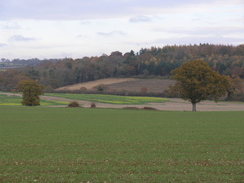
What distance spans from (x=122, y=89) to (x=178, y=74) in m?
67.0

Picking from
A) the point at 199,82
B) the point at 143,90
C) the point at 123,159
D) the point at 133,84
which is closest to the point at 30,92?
the point at 199,82

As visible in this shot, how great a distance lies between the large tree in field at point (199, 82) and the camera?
6272 centimetres

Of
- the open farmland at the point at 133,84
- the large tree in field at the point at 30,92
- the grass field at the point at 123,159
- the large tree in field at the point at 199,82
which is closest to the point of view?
the grass field at the point at 123,159

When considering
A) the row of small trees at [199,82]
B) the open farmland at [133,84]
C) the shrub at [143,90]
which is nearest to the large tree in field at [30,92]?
the row of small trees at [199,82]

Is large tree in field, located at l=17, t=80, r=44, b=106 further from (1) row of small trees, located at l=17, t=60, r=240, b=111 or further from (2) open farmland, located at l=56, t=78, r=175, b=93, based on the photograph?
(2) open farmland, located at l=56, t=78, r=175, b=93

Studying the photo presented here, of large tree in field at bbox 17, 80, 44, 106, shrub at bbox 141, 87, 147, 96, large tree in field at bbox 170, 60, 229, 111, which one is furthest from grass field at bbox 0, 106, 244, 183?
shrub at bbox 141, 87, 147, 96

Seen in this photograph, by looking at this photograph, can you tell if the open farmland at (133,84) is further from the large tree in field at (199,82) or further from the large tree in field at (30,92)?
the large tree in field at (199,82)

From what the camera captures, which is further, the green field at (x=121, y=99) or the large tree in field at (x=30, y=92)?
the green field at (x=121, y=99)

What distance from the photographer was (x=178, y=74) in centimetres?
6462

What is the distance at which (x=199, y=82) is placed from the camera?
62844 millimetres

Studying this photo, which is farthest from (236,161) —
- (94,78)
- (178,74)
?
(94,78)

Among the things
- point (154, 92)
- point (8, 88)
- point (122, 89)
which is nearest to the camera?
point (154, 92)

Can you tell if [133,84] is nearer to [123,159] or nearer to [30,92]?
[30,92]

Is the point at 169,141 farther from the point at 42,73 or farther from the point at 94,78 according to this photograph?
the point at 42,73
